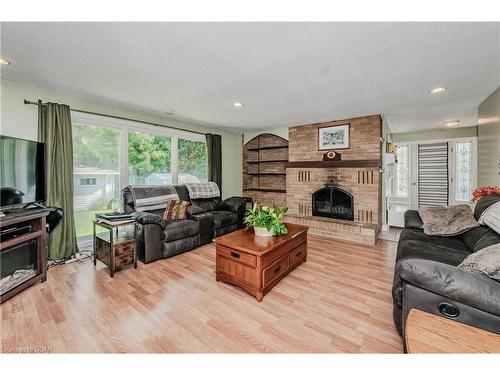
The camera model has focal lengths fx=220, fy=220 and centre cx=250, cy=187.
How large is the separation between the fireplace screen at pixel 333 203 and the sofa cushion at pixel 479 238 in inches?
78.9

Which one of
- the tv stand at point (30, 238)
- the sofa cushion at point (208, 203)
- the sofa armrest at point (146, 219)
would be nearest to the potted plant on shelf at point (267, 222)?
the sofa armrest at point (146, 219)

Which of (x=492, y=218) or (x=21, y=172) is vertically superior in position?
(x=21, y=172)

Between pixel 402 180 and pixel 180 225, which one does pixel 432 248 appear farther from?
pixel 402 180

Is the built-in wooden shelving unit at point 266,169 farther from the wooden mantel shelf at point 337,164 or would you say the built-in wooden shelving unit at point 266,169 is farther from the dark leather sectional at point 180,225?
the dark leather sectional at point 180,225

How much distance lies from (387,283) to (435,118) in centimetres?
358

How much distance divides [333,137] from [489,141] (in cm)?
214

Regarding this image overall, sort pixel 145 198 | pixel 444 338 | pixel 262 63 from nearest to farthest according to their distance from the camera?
1. pixel 444 338
2. pixel 262 63
3. pixel 145 198

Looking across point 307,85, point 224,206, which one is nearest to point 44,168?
point 224,206

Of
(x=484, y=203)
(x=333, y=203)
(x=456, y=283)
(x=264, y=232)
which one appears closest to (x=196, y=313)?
(x=264, y=232)

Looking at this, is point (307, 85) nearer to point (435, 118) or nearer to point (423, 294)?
point (423, 294)

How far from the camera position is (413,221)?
2.73 meters

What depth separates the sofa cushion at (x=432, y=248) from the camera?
Result: 1790 millimetres

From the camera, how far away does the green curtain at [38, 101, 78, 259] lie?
2.81 meters

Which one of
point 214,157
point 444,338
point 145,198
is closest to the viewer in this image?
point 444,338
